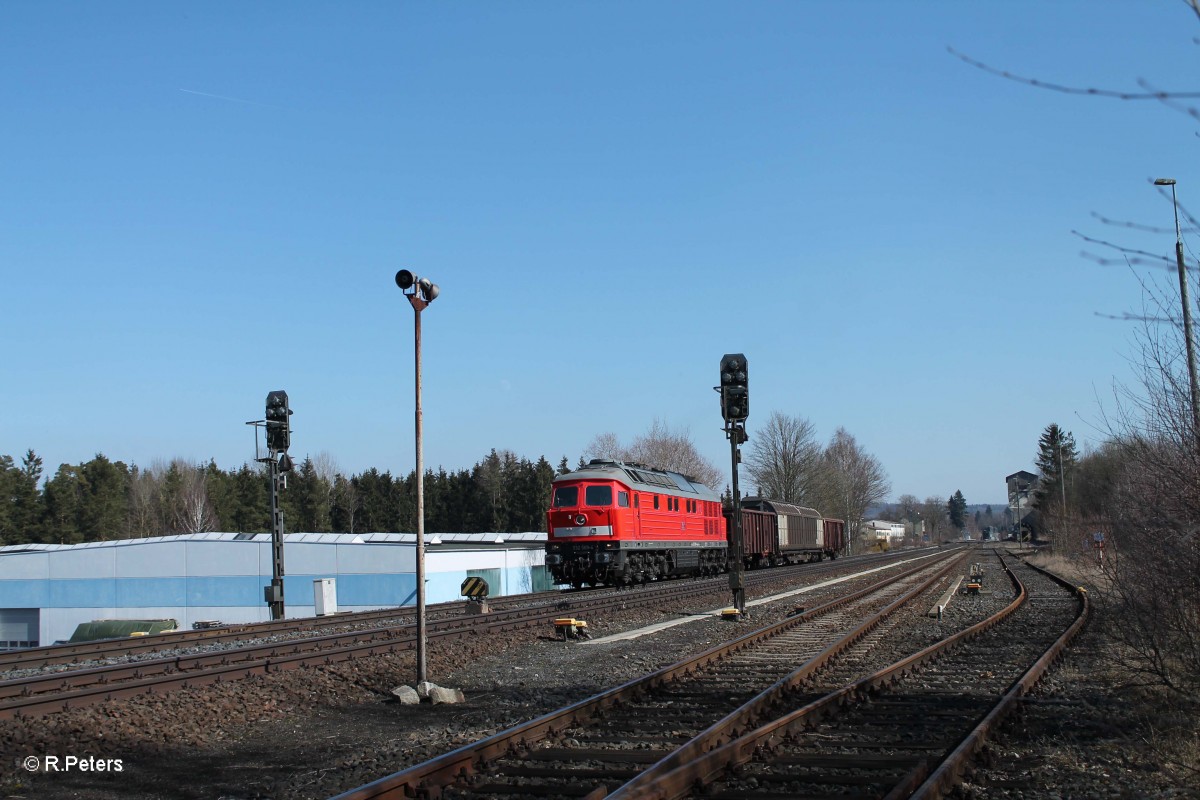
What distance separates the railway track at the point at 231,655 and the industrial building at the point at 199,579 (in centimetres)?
1851

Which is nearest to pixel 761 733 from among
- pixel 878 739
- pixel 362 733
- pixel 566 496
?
pixel 878 739

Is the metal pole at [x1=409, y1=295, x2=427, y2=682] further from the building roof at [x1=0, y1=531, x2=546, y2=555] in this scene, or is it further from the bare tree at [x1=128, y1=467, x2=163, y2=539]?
the bare tree at [x1=128, y1=467, x2=163, y2=539]

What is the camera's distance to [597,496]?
1115 inches

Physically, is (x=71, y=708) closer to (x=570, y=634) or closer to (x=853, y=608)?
(x=570, y=634)

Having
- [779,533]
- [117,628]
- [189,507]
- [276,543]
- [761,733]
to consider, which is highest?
[189,507]

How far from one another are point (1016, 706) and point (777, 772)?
363cm

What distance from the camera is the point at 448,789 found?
6.77m

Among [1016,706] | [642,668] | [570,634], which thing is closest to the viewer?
[1016,706]

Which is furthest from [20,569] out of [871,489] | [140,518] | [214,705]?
[871,489]

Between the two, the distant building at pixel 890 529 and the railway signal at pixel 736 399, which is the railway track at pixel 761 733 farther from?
the distant building at pixel 890 529

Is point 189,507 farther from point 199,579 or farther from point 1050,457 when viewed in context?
point 1050,457

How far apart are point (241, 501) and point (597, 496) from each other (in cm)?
7729

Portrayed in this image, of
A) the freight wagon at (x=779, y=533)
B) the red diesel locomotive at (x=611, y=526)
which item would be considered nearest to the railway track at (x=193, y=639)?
the red diesel locomotive at (x=611, y=526)

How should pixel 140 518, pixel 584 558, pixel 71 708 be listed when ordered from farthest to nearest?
1. pixel 140 518
2. pixel 584 558
3. pixel 71 708
